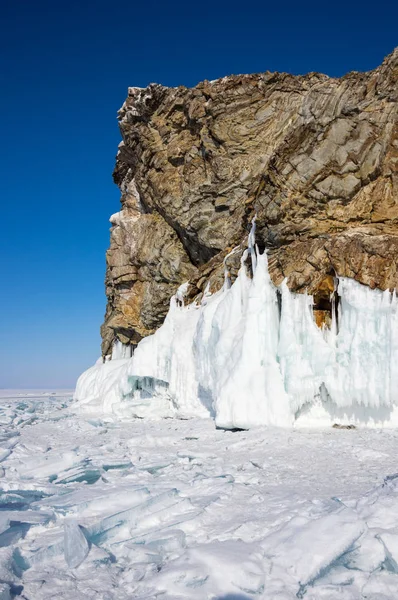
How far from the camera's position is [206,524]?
17.9 ft

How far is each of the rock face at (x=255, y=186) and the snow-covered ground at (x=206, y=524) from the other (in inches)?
251

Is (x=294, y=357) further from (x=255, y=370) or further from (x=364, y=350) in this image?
(x=364, y=350)

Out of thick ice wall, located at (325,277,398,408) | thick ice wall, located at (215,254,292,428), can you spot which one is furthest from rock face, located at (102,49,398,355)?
thick ice wall, located at (215,254,292,428)

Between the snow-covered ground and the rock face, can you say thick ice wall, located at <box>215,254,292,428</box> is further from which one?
the snow-covered ground

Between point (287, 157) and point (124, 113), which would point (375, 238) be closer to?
point (287, 157)

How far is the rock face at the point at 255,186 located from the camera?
550 inches

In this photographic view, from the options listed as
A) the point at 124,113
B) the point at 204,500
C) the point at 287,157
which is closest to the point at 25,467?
the point at 204,500

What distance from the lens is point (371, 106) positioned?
14695mm

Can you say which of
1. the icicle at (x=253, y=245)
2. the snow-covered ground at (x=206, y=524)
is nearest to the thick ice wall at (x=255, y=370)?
the icicle at (x=253, y=245)

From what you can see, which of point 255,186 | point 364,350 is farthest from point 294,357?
point 255,186

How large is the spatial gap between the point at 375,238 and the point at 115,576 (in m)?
11.4

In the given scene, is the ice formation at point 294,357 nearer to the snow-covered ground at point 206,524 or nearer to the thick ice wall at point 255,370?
the thick ice wall at point 255,370

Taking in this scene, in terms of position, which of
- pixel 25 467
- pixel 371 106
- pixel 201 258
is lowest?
pixel 25 467

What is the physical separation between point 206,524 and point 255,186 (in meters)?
14.1
